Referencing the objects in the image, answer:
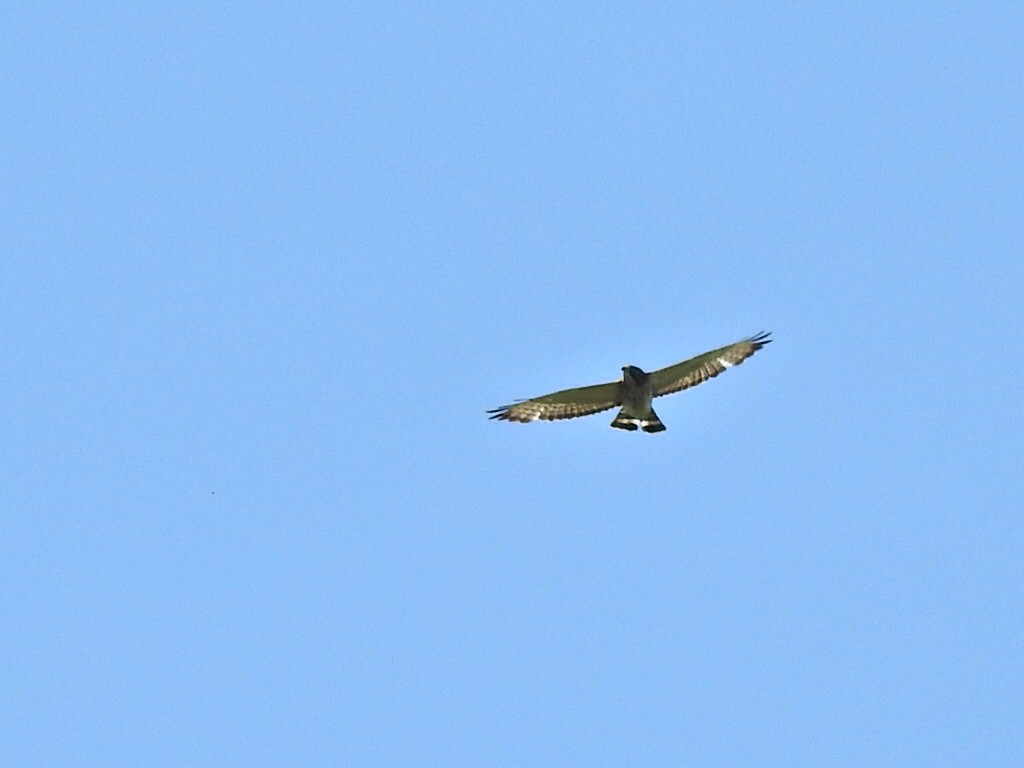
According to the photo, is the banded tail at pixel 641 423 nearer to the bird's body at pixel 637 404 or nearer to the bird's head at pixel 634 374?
the bird's body at pixel 637 404

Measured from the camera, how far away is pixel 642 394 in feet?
112

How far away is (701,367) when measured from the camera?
34375 mm

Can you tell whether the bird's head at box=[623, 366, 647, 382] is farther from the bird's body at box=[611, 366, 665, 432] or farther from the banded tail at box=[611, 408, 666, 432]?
the banded tail at box=[611, 408, 666, 432]

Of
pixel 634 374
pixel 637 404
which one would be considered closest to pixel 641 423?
pixel 637 404

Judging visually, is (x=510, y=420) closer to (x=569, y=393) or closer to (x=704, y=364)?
(x=569, y=393)

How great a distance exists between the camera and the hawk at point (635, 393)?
34031mm

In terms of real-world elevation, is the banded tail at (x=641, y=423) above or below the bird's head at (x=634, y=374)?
below

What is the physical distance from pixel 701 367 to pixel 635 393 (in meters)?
1.15

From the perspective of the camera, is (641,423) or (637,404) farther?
(637,404)

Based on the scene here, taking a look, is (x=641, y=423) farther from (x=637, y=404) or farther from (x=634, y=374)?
(x=634, y=374)

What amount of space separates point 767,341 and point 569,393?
3.30m

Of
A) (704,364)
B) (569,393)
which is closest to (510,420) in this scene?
(569,393)

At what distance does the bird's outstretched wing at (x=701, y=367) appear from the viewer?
34000mm

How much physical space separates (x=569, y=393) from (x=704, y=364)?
223 cm
